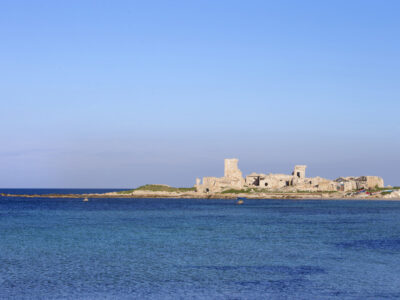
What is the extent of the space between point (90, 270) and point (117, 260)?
4335 mm

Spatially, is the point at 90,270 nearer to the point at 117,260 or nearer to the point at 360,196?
the point at 117,260

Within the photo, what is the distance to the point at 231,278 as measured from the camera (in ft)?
98.6

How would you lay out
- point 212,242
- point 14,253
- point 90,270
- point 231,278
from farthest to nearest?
point 212,242, point 14,253, point 90,270, point 231,278

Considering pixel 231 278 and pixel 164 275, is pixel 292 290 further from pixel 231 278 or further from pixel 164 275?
pixel 164 275

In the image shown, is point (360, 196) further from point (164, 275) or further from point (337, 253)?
point (164, 275)

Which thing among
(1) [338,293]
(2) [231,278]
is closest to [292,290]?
(1) [338,293]

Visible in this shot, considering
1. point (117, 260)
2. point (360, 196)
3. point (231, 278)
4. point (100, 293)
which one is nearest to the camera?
point (100, 293)

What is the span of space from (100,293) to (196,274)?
7253 millimetres

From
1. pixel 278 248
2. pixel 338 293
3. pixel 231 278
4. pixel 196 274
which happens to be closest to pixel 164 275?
pixel 196 274

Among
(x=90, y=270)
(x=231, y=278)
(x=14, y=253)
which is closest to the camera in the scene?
(x=231, y=278)

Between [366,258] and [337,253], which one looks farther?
[337,253]

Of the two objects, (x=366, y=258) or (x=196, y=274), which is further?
(x=366, y=258)

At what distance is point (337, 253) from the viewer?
40.8 meters

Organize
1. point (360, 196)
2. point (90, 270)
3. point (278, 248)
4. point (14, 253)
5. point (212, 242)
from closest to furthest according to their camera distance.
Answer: point (90, 270)
point (14, 253)
point (278, 248)
point (212, 242)
point (360, 196)
